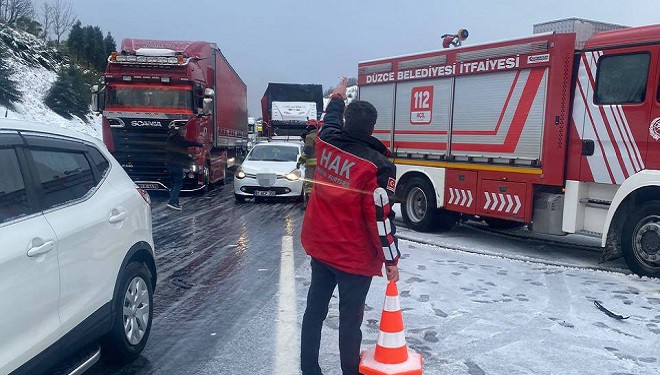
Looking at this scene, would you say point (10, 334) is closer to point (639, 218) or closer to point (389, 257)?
point (389, 257)

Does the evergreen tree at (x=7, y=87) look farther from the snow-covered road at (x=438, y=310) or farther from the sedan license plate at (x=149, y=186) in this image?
the snow-covered road at (x=438, y=310)

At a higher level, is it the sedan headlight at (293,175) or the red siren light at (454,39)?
the red siren light at (454,39)

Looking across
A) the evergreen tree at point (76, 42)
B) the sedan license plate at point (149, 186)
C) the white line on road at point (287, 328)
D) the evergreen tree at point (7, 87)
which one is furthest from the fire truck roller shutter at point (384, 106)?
the evergreen tree at point (76, 42)

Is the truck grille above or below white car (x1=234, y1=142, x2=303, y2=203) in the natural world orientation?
above

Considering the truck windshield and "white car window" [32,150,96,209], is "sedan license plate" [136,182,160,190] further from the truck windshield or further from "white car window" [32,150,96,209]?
"white car window" [32,150,96,209]

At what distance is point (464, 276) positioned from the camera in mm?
6758

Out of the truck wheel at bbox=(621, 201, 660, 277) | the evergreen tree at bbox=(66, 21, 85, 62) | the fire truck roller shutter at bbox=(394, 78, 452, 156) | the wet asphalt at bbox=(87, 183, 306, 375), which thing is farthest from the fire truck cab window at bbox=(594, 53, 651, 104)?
the evergreen tree at bbox=(66, 21, 85, 62)

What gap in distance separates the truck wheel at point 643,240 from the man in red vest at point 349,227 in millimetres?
4620

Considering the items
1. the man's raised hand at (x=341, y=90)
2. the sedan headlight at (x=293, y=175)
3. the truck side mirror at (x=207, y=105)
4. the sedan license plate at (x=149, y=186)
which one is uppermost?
the truck side mirror at (x=207, y=105)

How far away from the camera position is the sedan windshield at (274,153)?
48.1 ft

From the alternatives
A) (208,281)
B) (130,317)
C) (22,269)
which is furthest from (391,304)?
(208,281)

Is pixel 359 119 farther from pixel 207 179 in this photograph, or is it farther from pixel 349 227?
pixel 207 179

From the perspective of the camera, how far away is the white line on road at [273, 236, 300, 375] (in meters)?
4.19

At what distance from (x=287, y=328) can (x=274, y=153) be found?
33.6ft
